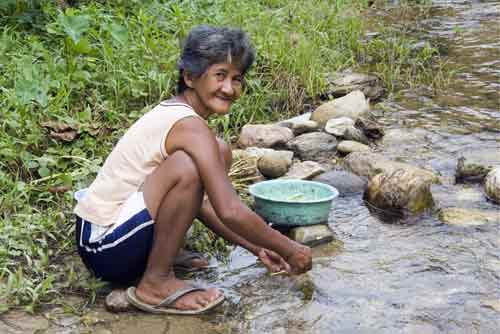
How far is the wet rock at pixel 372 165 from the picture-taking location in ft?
14.2

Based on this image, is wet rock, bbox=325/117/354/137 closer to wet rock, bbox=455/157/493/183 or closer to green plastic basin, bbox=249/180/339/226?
wet rock, bbox=455/157/493/183

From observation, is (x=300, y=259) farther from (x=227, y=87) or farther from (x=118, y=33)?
(x=118, y=33)

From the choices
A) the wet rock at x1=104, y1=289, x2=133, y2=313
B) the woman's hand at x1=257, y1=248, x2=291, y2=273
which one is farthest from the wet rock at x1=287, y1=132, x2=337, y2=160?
the wet rock at x1=104, y1=289, x2=133, y2=313

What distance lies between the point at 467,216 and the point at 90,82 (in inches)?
105

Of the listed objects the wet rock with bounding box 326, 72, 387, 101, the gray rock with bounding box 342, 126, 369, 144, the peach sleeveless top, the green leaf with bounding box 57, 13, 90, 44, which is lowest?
the gray rock with bounding box 342, 126, 369, 144

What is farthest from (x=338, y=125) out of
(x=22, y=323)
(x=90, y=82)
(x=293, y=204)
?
(x=22, y=323)

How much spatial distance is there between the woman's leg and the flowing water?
0.31ft

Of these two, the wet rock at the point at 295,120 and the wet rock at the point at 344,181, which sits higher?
the wet rock at the point at 295,120

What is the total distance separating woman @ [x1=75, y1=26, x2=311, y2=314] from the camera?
107 inches

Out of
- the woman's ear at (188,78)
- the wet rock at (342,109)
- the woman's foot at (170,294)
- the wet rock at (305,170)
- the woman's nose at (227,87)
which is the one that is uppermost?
the woman's ear at (188,78)

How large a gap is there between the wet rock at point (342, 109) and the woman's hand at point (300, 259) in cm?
255

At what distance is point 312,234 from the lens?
141 inches

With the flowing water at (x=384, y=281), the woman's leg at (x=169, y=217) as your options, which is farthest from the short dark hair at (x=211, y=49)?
the flowing water at (x=384, y=281)

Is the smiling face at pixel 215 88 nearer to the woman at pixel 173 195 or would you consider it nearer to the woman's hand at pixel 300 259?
the woman at pixel 173 195
